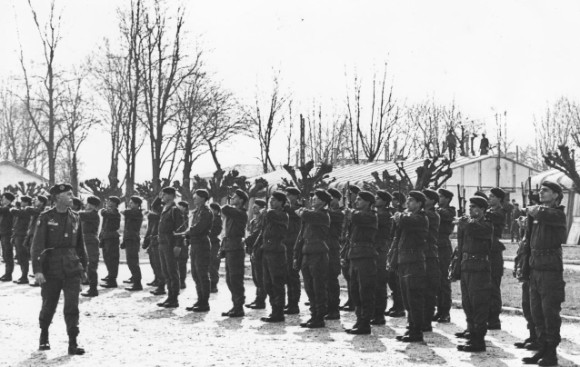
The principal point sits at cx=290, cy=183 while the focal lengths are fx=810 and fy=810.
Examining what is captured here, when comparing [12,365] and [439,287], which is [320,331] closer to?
[439,287]

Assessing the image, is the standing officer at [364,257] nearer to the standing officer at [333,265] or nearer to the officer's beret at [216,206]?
the standing officer at [333,265]

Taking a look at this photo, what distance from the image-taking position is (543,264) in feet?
27.0

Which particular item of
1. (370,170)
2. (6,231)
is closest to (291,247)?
(6,231)

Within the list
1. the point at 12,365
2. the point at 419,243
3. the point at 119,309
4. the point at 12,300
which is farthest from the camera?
the point at 12,300

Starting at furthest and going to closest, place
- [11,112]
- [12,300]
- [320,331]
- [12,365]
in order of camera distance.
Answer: [11,112]
[12,300]
[320,331]
[12,365]

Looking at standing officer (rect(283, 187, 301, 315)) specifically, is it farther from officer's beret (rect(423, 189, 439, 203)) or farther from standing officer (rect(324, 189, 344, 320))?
officer's beret (rect(423, 189, 439, 203))

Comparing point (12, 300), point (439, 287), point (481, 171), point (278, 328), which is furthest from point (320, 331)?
point (481, 171)

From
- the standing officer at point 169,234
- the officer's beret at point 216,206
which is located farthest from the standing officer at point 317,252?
the officer's beret at point 216,206

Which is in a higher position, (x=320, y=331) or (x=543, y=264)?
(x=543, y=264)

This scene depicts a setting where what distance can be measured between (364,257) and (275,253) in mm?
1649

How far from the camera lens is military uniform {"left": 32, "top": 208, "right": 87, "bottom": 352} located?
8.99 meters

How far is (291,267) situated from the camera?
42.5 ft

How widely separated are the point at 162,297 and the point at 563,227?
813cm

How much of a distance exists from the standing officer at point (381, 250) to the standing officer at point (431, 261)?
0.60 m
